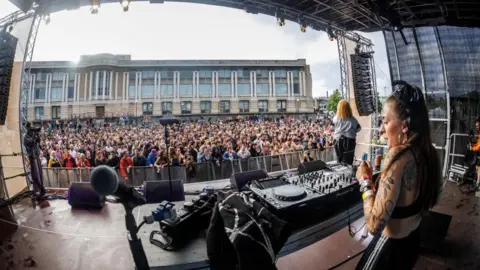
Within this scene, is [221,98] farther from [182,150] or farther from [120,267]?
[120,267]

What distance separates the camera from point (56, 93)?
13727 mm

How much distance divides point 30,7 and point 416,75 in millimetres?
9576

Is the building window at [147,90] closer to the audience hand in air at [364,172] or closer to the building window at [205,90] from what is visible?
the building window at [205,90]

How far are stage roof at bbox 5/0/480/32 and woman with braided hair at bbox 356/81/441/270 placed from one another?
4.78m

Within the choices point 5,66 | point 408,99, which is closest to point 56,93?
point 5,66

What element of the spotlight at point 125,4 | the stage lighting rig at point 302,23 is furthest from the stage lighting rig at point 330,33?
the spotlight at point 125,4

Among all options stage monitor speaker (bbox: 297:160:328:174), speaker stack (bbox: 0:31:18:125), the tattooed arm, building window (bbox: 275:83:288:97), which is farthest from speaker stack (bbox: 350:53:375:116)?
speaker stack (bbox: 0:31:18:125)

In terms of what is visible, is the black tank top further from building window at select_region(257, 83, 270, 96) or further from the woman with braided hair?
building window at select_region(257, 83, 270, 96)

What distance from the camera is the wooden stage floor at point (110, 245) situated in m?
2.05

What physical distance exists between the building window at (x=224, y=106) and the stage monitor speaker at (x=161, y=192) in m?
10.5

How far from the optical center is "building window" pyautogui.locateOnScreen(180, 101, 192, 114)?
14422 millimetres

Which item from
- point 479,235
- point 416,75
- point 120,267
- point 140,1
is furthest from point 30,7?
point 416,75

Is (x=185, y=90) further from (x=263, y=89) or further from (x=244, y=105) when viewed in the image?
(x=263, y=89)

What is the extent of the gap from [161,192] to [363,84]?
24.4ft
